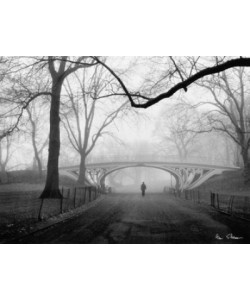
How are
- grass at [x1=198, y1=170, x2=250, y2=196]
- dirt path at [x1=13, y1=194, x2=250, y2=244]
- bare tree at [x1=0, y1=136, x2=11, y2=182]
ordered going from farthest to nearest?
grass at [x1=198, y1=170, x2=250, y2=196], bare tree at [x1=0, y1=136, x2=11, y2=182], dirt path at [x1=13, y1=194, x2=250, y2=244]

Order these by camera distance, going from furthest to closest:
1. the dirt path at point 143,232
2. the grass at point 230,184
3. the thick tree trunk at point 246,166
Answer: the grass at point 230,184, the thick tree trunk at point 246,166, the dirt path at point 143,232

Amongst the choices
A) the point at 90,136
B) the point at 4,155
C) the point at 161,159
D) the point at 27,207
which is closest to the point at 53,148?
the point at 4,155

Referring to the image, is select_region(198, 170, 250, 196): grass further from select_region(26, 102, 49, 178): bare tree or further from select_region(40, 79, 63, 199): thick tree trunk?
select_region(26, 102, 49, 178): bare tree

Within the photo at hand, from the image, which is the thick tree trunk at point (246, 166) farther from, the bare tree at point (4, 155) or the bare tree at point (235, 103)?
the bare tree at point (4, 155)

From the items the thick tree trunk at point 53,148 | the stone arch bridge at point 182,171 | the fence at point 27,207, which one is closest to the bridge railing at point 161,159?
the stone arch bridge at point 182,171

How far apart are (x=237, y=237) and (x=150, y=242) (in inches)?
71.9

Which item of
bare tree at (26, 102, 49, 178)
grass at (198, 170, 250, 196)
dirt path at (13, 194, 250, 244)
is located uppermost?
bare tree at (26, 102, 49, 178)

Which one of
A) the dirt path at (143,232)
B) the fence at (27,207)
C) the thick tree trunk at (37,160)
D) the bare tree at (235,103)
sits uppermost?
the bare tree at (235,103)

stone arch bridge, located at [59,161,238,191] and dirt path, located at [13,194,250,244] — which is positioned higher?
stone arch bridge, located at [59,161,238,191]

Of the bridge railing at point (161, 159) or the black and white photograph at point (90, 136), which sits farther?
the bridge railing at point (161, 159)

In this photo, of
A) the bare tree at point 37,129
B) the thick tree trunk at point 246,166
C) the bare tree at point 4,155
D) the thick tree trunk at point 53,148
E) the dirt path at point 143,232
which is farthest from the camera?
the thick tree trunk at point 246,166

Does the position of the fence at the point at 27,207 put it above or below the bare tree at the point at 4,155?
below

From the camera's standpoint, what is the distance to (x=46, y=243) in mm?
5762

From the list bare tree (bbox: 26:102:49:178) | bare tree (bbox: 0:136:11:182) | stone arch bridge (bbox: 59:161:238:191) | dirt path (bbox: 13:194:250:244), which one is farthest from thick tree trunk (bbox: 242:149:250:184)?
bare tree (bbox: 0:136:11:182)
